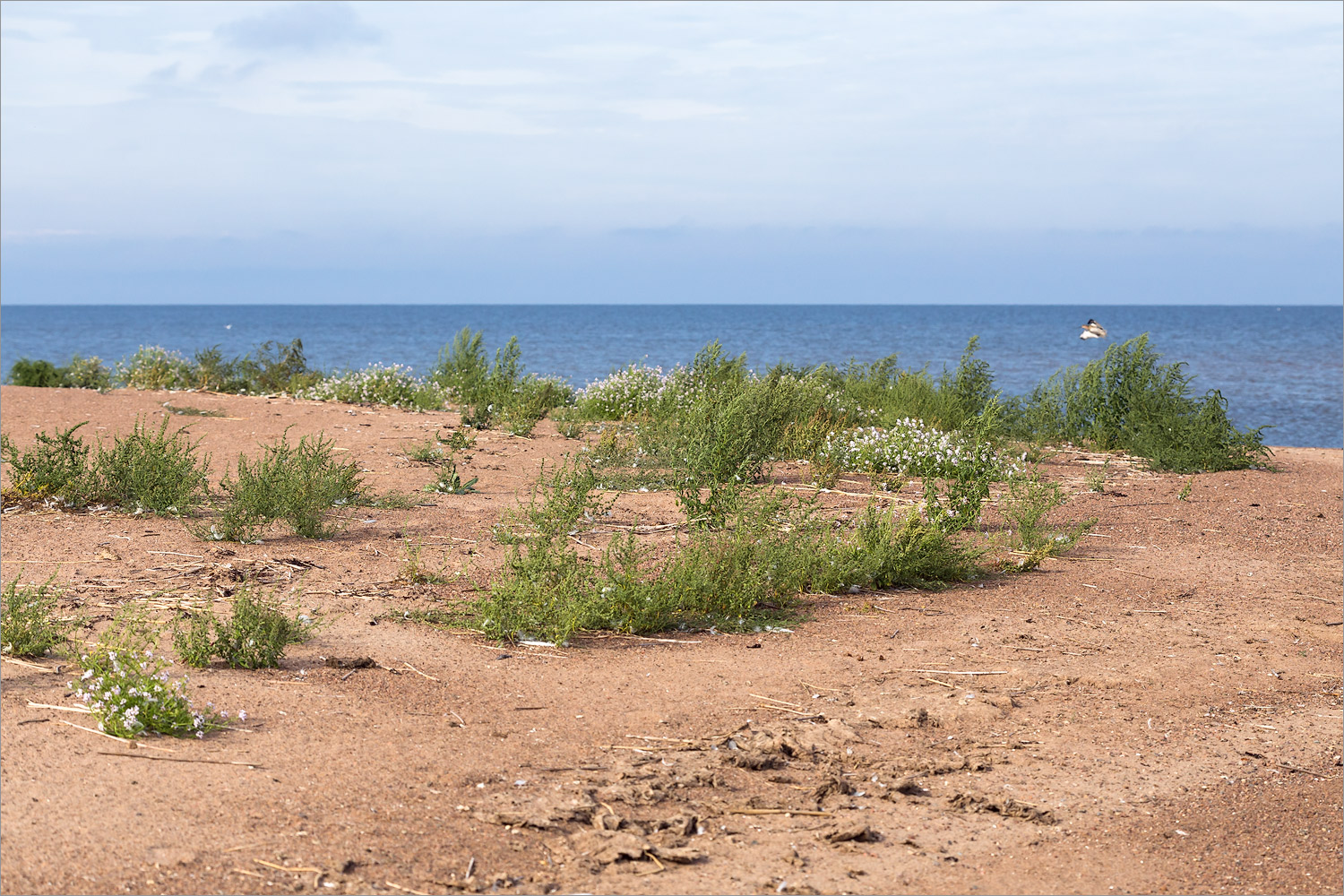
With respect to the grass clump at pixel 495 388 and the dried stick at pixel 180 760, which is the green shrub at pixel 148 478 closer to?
the dried stick at pixel 180 760

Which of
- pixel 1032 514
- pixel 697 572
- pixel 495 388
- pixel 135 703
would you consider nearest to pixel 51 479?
pixel 135 703

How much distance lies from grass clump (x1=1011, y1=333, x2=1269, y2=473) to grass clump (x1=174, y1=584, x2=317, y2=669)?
983 centimetres

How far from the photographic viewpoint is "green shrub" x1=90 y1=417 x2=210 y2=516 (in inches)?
308

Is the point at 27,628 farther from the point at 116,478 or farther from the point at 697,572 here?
the point at 116,478

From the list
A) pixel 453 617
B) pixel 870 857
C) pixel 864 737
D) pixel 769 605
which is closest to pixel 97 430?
pixel 453 617

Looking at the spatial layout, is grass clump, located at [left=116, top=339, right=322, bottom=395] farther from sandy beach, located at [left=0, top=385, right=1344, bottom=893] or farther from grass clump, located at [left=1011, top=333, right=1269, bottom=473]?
grass clump, located at [left=1011, top=333, right=1269, bottom=473]

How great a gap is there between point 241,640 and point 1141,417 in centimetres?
1078

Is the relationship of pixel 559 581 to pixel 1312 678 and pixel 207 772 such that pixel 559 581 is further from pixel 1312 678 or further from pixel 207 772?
pixel 1312 678

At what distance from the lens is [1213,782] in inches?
173

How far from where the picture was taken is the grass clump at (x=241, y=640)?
16.1ft

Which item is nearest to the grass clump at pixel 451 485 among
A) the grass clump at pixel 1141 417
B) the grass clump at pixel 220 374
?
the grass clump at pixel 1141 417

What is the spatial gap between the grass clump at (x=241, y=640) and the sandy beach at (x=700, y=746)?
0.09m

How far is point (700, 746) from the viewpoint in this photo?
4.53 metres

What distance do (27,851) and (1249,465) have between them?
12.3 m
